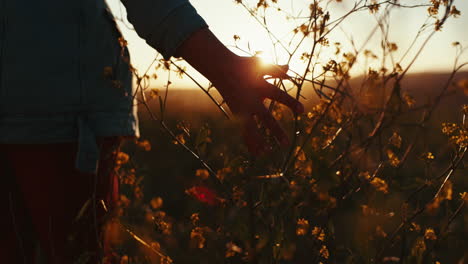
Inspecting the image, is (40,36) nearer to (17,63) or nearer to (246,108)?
(17,63)

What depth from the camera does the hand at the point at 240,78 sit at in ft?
4.61

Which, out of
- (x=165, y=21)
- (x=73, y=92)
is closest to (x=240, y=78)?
(x=165, y=21)

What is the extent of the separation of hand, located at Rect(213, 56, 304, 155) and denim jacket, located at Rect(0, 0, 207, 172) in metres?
0.17

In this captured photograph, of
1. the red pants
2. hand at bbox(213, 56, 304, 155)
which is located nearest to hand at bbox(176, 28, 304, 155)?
hand at bbox(213, 56, 304, 155)

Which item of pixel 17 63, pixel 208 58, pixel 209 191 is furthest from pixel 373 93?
pixel 17 63

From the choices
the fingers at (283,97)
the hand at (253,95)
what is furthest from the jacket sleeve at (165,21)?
the fingers at (283,97)

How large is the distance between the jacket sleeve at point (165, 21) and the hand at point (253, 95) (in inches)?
6.1

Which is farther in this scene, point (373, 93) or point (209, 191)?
point (209, 191)

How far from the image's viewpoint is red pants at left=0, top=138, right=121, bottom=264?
159cm

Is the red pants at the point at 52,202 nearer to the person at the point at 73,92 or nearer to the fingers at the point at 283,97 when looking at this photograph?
the person at the point at 73,92

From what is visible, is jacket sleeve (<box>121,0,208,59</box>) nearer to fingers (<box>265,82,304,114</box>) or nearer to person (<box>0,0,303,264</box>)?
person (<box>0,0,303,264</box>)

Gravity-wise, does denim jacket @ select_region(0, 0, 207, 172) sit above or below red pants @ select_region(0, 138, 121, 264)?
above

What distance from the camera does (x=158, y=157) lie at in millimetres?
7828

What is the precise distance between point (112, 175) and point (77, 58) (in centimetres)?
40
